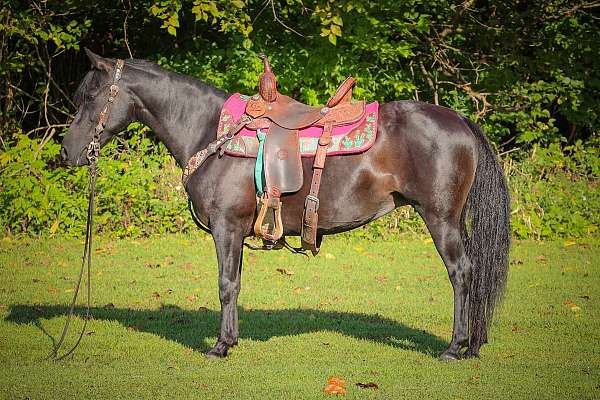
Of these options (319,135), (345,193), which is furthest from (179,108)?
(345,193)


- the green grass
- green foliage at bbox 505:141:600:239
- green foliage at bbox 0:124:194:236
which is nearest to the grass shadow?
the green grass

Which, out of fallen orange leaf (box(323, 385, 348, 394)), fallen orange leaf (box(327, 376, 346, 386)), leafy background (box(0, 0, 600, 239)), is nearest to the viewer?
fallen orange leaf (box(323, 385, 348, 394))

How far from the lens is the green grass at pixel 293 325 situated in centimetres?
556

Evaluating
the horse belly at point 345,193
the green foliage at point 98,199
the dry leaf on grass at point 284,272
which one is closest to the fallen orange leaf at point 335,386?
the horse belly at point 345,193

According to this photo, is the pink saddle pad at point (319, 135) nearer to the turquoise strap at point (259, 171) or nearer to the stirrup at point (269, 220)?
the turquoise strap at point (259, 171)

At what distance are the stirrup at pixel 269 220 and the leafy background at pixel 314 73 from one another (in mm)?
6462

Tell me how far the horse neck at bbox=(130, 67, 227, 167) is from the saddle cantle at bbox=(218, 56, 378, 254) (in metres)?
0.16

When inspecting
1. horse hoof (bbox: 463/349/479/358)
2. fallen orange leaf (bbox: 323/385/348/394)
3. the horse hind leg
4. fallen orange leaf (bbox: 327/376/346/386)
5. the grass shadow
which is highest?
the horse hind leg

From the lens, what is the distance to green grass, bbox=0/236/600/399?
5.56 m

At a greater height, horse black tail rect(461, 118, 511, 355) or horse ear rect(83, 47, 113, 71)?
horse ear rect(83, 47, 113, 71)

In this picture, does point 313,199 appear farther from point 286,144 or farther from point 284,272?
point 284,272

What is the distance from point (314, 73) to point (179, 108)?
8.15 m

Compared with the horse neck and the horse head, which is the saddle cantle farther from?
the horse head

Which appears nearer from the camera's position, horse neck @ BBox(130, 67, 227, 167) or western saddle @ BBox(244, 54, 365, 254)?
western saddle @ BBox(244, 54, 365, 254)
